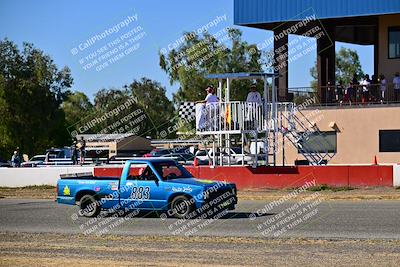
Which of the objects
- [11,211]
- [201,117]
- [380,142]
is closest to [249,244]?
[11,211]

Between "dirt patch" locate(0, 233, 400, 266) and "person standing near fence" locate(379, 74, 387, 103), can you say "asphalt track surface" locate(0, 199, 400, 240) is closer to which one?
"dirt patch" locate(0, 233, 400, 266)

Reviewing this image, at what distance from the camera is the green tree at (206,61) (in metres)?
64.6

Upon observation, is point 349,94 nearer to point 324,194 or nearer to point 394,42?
point 394,42

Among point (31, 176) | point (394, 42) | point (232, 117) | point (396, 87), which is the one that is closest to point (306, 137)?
point (396, 87)

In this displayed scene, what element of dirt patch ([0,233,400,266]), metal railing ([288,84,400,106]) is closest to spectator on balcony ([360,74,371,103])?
metal railing ([288,84,400,106])

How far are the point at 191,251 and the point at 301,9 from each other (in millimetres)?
25466

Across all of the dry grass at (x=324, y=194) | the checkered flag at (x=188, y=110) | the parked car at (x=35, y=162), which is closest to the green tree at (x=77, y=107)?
the checkered flag at (x=188, y=110)

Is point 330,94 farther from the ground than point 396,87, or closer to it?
closer to it

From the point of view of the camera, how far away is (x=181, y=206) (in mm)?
20641

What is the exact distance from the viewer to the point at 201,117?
104 ft

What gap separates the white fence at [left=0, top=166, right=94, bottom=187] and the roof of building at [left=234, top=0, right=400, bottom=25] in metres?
11.0

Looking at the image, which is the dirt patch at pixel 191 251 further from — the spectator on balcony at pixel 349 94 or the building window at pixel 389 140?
the spectator on balcony at pixel 349 94

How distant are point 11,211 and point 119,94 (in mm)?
84137

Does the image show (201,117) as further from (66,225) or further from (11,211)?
(66,225)
